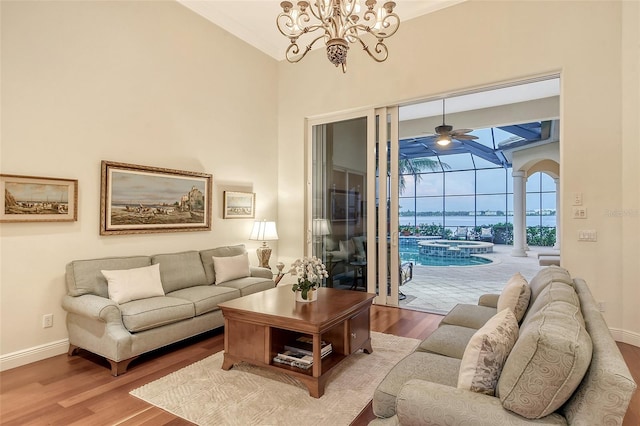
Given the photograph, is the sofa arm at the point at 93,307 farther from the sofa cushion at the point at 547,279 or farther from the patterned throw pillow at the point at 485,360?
the sofa cushion at the point at 547,279

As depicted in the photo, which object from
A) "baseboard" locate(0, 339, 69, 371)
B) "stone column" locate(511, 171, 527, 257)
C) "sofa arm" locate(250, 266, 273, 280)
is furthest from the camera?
"stone column" locate(511, 171, 527, 257)

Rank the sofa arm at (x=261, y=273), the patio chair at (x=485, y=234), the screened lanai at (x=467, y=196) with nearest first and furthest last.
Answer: the sofa arm at (x=261, y=273)
the screened lanai at (x=467, y=196)
the patio chair at (x=485, y=234)

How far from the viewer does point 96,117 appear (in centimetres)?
356

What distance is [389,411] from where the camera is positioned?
167 cm

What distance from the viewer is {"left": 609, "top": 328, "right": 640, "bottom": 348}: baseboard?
3387mm

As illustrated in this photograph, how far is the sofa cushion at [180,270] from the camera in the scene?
12.6ft

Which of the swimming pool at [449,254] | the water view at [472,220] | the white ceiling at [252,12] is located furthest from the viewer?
the water view at [472,220]

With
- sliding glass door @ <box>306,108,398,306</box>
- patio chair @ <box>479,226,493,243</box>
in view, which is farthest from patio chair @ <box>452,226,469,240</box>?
sliding glass door @ <box>306,108,398,306</box>

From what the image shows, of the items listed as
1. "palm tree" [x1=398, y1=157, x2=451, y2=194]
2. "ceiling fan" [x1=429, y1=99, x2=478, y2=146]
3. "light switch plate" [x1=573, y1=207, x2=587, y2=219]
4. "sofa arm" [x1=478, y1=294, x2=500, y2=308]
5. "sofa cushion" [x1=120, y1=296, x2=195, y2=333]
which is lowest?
"sofa cushion" [x1=120, y1=296, x2=195, y2=333]

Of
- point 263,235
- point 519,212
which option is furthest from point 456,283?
point 519,212

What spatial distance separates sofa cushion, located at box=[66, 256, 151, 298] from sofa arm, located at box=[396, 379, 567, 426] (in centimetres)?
302

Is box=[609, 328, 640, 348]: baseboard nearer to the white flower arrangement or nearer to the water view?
the white flower arrangement

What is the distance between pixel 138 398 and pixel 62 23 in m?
3.38

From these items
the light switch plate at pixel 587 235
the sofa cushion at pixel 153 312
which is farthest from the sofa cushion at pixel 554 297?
the sofa cushion at pixel 153 312
